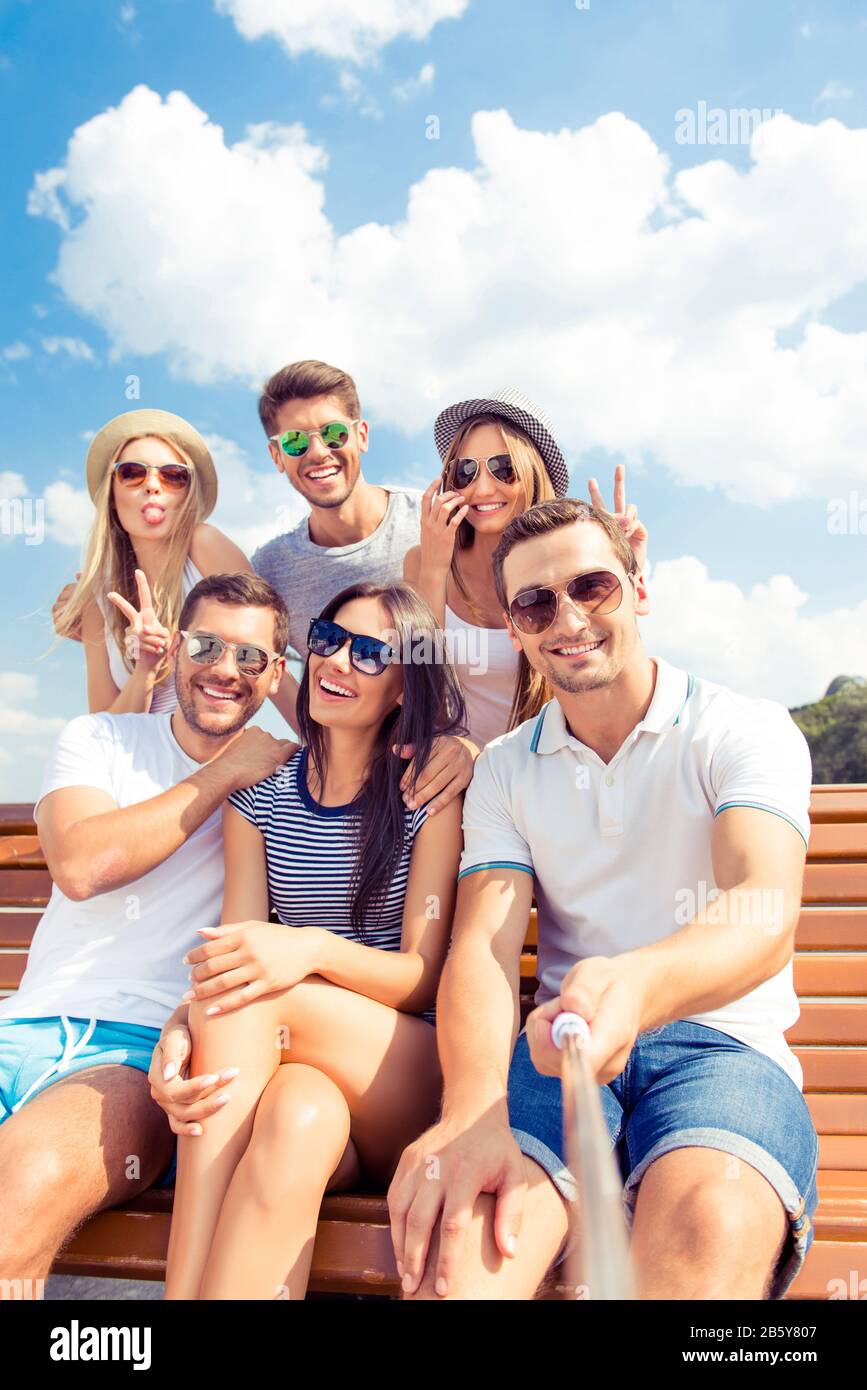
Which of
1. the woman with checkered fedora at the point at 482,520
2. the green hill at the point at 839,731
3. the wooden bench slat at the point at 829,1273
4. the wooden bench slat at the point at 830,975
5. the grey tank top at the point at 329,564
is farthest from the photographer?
the green hill at the point at 839,731

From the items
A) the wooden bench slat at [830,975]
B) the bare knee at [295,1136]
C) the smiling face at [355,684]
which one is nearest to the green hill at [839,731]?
the wooden bench slat at [830,975]

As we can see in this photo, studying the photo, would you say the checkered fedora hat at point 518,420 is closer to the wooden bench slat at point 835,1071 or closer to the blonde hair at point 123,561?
the blonde hair at point 123,561

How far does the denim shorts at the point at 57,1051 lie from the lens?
2635 millimetres

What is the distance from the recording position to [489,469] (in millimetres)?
3820

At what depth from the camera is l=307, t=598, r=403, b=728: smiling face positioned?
3.03 metres

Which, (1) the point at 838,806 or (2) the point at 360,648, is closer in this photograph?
(2) the point at 360,648

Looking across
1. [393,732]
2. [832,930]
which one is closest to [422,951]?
[393,732]

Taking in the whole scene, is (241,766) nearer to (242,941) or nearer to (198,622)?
(198,622)

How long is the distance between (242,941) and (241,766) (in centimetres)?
83

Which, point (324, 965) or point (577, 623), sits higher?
point (577, 623)

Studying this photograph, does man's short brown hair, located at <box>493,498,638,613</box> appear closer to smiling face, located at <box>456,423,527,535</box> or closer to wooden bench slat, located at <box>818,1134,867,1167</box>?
smiling face, located at <box>456,423,527,535</box>

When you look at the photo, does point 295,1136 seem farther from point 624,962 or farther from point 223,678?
point 223,678

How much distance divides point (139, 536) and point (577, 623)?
225 cm
